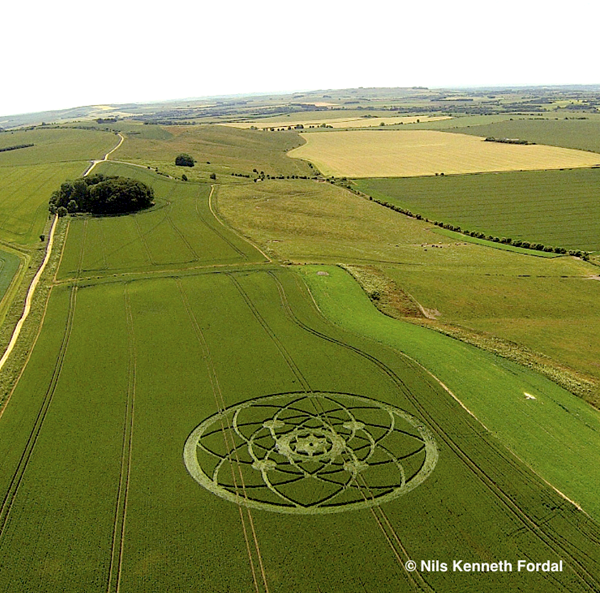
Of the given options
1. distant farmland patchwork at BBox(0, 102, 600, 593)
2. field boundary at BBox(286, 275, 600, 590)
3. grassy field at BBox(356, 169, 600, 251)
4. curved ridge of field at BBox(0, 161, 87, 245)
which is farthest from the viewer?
grassy field at BBox(356, 169, 600, 251)

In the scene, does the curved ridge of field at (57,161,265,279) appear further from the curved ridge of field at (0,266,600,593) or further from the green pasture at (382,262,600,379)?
the green pasture at (382,262,600,379)

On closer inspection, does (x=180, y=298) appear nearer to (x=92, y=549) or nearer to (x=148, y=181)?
(x=92, y=549)

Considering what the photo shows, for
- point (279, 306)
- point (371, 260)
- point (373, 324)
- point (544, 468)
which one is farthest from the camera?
point (371, 260)

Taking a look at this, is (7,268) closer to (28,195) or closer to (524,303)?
(28,195)

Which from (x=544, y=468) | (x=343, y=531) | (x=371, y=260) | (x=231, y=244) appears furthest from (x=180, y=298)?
(x=544, y=468)

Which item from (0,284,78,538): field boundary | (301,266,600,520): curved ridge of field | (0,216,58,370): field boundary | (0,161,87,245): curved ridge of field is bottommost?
(301,266,600,520): curved ridge of field

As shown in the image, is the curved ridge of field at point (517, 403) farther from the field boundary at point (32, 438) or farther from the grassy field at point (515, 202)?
the grassy field at point (515, 202)

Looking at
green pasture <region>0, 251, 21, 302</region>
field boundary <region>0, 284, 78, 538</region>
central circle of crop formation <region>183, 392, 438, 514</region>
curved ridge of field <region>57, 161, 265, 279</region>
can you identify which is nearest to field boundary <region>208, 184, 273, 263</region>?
curved ridge of field <region>57, 161, 265, 279</region>
